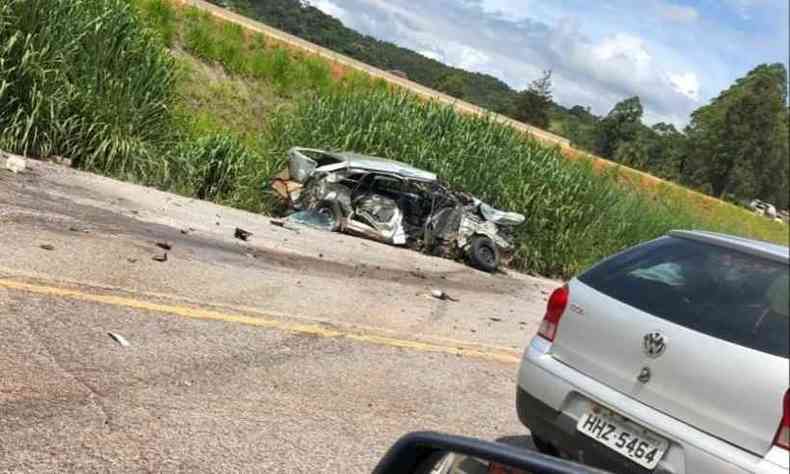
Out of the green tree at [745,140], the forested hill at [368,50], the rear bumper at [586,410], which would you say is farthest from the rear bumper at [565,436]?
the green tree at [745,140]

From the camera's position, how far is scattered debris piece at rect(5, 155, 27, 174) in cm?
905

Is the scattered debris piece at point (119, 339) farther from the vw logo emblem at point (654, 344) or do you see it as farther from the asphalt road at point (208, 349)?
the vw logo emblem at point (654, 344)

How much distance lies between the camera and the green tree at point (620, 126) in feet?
264

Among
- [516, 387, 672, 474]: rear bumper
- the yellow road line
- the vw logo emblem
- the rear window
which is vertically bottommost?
the yellow road line

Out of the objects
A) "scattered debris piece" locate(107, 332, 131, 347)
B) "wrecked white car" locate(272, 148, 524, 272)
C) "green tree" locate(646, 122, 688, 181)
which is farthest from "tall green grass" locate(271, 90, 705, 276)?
"green tree" locate(646, 122, 688, 181)

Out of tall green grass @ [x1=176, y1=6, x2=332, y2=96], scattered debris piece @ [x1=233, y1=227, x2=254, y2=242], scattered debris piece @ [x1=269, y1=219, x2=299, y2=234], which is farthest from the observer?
tall green grass @ [x1=176, y1=6, x2=332, y2=96]

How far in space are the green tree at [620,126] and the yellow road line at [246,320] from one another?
7595cm

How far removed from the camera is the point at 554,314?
4379mm

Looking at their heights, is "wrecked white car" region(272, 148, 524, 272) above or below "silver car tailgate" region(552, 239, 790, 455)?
below

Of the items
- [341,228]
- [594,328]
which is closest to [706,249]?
[594,328]

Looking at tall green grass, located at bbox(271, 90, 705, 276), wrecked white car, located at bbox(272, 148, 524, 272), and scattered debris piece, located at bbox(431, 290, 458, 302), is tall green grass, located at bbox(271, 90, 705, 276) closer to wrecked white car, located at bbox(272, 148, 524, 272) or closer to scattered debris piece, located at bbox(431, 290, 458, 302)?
wrecked white car, located at bbox(272, 148, 524, 272)

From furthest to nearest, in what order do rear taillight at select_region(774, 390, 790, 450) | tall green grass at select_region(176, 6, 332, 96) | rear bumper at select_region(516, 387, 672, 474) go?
tall green grass at select_region(176, 6, 332, 96)
rear bumper at select_region(516, 387, 672, 474)
rear taillight at select_region(774, 390, 790, 450)

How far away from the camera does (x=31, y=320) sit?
4.70 meters

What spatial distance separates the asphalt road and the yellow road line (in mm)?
22
